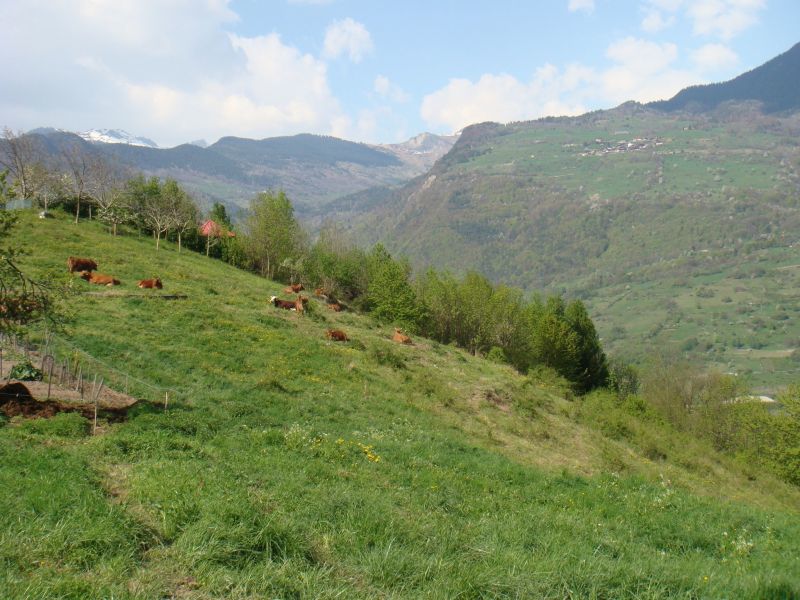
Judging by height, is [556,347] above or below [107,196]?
below

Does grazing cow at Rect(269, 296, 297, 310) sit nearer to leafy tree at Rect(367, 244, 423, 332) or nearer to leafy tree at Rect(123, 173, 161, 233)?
leafy tree at Rect(367, 244, 423, 332)

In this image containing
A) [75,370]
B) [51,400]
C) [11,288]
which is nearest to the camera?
[11,288]

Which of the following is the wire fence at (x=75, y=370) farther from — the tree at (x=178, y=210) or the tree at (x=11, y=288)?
the tree at (x=178, y=210)

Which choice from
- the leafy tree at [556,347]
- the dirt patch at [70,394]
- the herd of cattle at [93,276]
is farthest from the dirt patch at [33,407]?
the leafy tree at [556,347]

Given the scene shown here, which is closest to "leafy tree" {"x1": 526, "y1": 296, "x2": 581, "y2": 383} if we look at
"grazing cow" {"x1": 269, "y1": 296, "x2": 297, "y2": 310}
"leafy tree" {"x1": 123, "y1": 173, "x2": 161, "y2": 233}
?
"grazing cow" {"x1": 269, "y1": 296, "x2": 297, "y2": 310}

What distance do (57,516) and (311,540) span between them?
341cm

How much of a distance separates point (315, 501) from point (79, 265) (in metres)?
29.6

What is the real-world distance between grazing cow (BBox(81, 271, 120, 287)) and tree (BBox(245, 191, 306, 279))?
35541 millimetres

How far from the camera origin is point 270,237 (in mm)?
67000

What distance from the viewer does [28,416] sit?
12.4 m

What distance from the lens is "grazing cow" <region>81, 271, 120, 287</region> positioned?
3022 cm

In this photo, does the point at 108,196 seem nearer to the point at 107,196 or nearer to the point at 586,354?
the point at 107,196

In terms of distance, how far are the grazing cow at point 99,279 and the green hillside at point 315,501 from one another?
15.9 feet

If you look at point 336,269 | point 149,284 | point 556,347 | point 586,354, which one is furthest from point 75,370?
point 586,354
